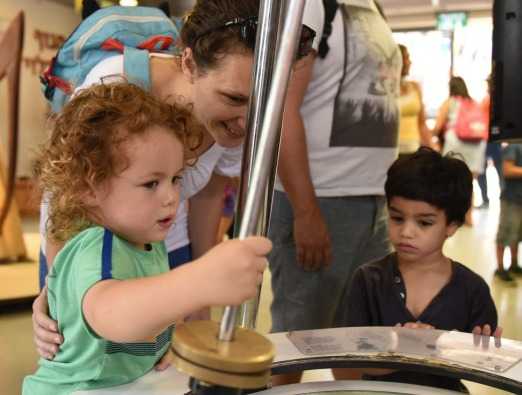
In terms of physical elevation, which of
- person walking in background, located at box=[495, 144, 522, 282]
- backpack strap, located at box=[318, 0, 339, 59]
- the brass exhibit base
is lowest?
person walking in background, located at box=[495, 144, 522, 282]

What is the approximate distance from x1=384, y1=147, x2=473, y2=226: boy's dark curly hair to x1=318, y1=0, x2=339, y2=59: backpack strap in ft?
0.86

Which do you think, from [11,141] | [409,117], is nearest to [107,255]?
[409,117]

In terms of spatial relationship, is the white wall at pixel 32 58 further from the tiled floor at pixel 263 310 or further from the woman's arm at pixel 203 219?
the woman's arm at pixel 203 219

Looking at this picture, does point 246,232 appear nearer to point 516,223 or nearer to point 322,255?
point 322,255

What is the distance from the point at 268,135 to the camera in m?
0.39

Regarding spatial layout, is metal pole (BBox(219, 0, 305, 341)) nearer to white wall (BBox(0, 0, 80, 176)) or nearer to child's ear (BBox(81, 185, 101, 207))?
child's ear (BBox(81, 185, 101, 207))

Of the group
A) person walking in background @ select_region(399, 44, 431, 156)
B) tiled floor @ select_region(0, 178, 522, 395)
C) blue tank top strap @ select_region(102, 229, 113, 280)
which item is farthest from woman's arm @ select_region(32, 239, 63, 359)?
person walking in background @ select_region(399, 44, 431, 156)

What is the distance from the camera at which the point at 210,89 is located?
91 cm

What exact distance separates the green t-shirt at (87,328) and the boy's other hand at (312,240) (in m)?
0.60

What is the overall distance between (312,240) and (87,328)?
73 cm

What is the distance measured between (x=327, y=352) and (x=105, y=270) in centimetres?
30

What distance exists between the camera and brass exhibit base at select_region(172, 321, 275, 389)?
1.19 ft

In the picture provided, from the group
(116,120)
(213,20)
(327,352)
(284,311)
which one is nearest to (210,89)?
(213,20)

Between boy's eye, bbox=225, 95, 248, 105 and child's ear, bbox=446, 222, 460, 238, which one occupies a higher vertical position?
A: boy's eye, bbox=225, 95, 248, 105
